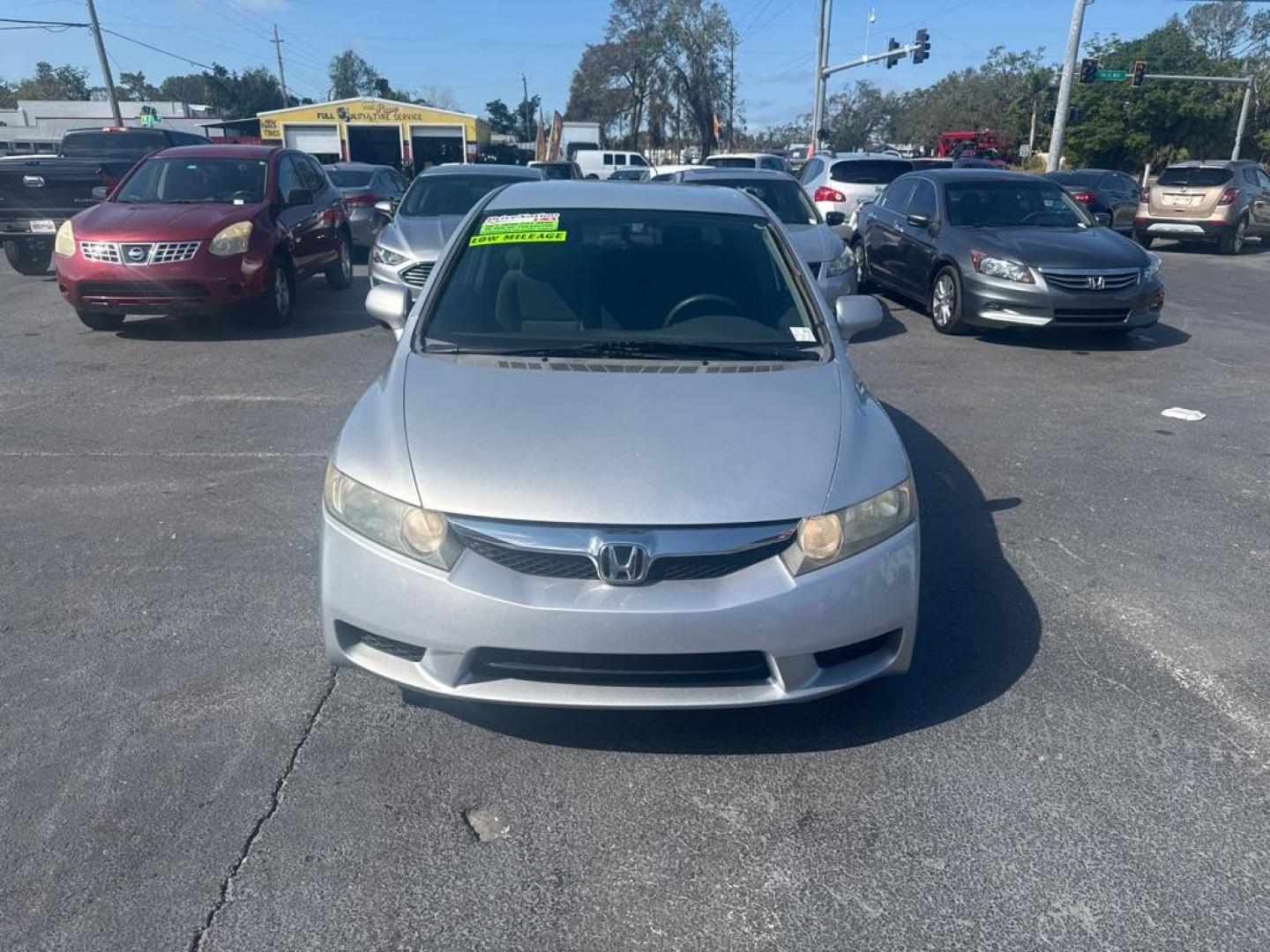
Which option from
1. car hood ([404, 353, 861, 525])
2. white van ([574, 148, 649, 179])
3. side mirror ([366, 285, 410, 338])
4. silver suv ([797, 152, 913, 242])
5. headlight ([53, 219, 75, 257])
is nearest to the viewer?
car hood ([404, 353, 861, 525])

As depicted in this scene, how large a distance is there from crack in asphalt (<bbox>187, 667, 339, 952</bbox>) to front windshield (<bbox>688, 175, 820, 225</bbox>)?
28.8ft

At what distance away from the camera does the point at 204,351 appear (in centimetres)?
920

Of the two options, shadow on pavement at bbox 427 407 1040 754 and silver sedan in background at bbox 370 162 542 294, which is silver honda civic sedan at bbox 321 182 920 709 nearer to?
shadow on pavement at bbox 427 407 1040 754

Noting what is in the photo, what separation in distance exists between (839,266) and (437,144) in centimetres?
4735

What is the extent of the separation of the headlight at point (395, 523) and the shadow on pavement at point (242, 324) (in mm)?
7199

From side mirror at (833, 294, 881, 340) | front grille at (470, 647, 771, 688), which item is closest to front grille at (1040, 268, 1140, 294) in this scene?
side mirror at (833, 294, 881, 340)

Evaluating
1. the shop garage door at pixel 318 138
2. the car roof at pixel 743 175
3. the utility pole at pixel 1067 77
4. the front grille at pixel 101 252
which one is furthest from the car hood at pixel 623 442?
the shop garage door at pixel 318 138

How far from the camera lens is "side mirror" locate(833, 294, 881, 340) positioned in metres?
4.65

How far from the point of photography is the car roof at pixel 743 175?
1186cm

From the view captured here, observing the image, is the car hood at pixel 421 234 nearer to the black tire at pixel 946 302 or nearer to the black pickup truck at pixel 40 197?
the black pickup truck at pixel 40 197

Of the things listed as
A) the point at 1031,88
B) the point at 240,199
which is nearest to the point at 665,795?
the point at 240,199

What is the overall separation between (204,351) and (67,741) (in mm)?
6587

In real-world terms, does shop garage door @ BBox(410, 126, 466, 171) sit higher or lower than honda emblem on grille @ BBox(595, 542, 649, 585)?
lower

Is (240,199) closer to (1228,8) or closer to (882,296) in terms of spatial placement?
(882,296)
